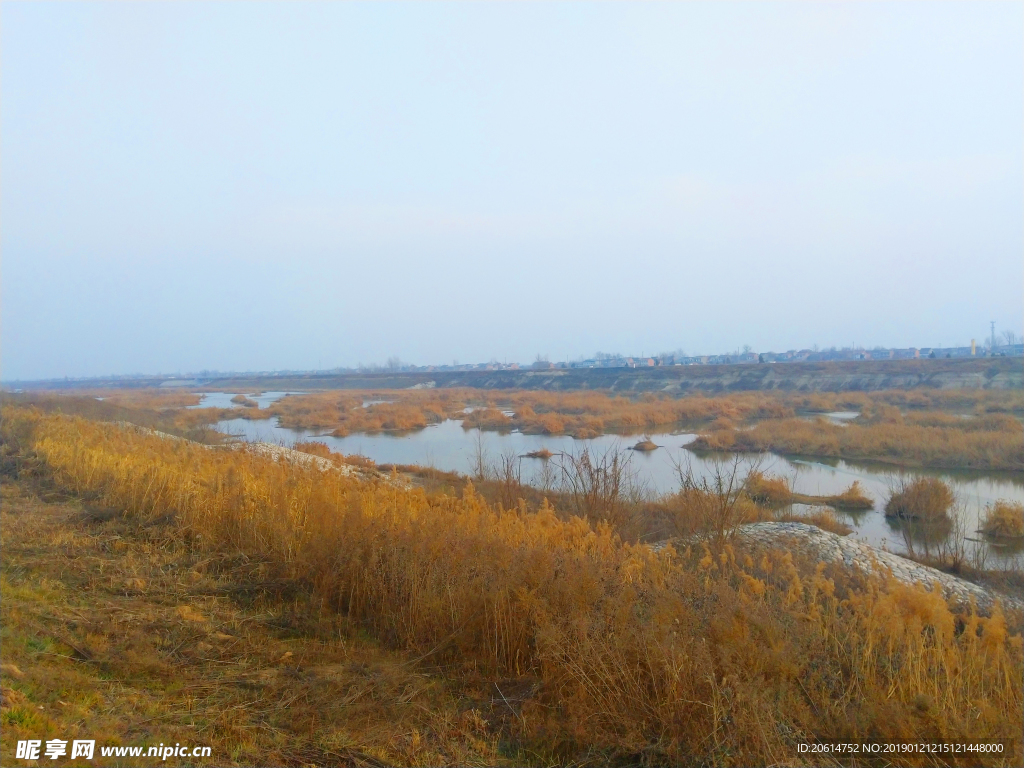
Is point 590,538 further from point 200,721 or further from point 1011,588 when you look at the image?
point 1011,588

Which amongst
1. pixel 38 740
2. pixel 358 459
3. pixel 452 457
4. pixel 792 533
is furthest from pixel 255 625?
pixel 452 457

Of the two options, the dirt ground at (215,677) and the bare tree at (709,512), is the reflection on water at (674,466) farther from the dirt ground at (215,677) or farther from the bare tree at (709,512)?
the dirt ground at (215,677)

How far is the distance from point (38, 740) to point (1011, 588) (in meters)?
9.47

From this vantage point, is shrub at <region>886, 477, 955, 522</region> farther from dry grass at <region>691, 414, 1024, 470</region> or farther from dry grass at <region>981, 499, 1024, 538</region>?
dry grass at <region>691, 414, 1024, 470</region>

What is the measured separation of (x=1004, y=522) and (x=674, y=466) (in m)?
8.40

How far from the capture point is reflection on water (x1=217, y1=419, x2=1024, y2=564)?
1412cm

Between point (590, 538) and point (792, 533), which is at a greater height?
point (590, 538)

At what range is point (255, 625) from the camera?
4660 mm

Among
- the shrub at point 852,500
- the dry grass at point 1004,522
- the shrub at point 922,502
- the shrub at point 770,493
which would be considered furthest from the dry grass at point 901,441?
the dry grass at point 1004,522

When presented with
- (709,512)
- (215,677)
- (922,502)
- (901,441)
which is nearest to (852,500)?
(922,502)

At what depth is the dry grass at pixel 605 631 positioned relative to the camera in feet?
10.1

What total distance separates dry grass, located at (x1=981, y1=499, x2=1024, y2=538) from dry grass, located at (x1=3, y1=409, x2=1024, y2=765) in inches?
328

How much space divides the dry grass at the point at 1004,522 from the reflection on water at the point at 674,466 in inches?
14.8

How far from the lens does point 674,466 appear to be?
19484 millimetres
